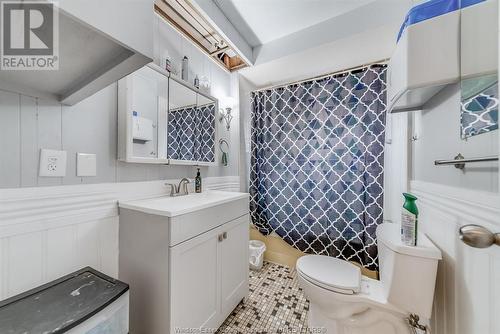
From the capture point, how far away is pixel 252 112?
225 cm

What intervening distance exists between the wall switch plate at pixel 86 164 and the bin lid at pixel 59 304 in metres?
0.47

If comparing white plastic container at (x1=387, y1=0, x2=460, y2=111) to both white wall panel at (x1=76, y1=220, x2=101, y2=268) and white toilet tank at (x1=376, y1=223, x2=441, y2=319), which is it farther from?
white wall panel at (x1=76, y1=220, x2=101, y2=268)

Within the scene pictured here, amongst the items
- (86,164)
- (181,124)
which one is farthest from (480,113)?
(86,164)

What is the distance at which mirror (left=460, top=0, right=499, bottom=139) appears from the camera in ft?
1.99

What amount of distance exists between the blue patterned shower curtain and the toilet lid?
21.1 inches

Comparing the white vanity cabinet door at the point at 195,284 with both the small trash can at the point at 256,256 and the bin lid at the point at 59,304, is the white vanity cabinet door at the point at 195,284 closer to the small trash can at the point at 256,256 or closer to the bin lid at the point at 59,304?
the bin lid at the point at 59,304

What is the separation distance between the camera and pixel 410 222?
2.98 ft

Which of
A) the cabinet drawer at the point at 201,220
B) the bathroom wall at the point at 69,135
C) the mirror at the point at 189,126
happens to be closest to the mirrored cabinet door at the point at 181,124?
the mirror at the point at 189,126

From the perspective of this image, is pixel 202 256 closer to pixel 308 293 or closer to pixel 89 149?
pixel 308 293

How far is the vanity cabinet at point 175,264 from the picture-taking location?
89 cm

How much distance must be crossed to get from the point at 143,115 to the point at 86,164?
0.42 meters

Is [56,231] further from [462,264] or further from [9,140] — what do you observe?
[462,264]

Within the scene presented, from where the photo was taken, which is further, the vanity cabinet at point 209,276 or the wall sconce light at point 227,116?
the wall sconce light at point 227,116

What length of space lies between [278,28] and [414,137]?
139 centimetres
